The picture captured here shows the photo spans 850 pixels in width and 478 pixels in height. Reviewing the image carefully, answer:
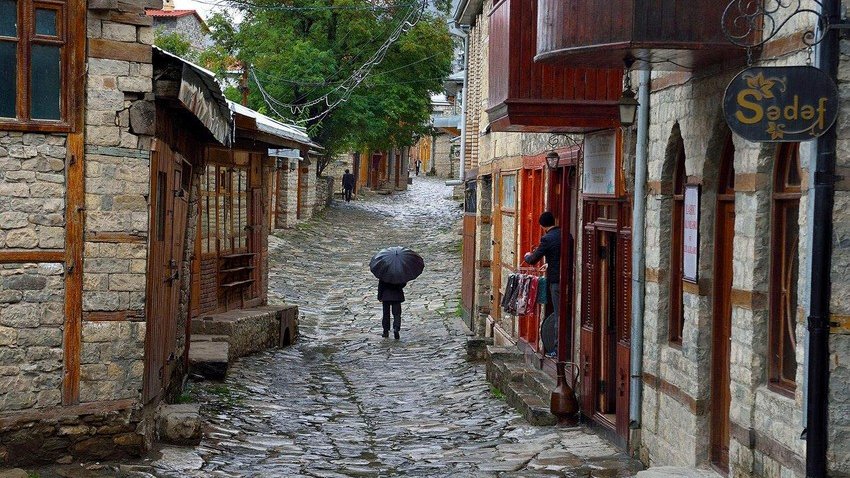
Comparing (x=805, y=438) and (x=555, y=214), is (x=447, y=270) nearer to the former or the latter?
(x=555, y=214)

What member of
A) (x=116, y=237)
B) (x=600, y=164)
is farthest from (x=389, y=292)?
(x=116, y=237)

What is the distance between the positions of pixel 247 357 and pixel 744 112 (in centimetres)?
1148

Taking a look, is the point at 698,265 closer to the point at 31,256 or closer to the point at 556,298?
the point at 556,298

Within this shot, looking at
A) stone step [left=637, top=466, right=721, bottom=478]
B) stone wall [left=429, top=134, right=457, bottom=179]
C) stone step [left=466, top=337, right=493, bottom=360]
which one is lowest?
stone step [left=466, top=337, right=493, bottom=360]

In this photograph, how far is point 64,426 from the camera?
889cm

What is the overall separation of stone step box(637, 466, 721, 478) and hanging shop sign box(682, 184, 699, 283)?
135 centimetres

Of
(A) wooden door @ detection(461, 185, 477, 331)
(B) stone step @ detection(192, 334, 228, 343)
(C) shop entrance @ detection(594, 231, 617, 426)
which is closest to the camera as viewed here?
(C) shop entrance @ detection(594, 231, 617, 426)

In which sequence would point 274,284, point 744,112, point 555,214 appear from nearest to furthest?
1. point 744,112
2. point 555,214
3. point 274,284

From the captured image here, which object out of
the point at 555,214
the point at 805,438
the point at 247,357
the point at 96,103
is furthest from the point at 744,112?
the point at 247,357

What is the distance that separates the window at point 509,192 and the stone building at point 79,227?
752 cm

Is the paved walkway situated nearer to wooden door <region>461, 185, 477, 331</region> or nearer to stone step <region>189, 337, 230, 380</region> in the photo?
stone step <region>189, 337, 230, 380</region>

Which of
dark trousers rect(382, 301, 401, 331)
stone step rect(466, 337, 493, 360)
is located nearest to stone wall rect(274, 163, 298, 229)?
dark trousers rect(382, 301, 401, 331)

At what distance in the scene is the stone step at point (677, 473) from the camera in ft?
24.7

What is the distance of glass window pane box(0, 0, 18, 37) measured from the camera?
28.6 feet
